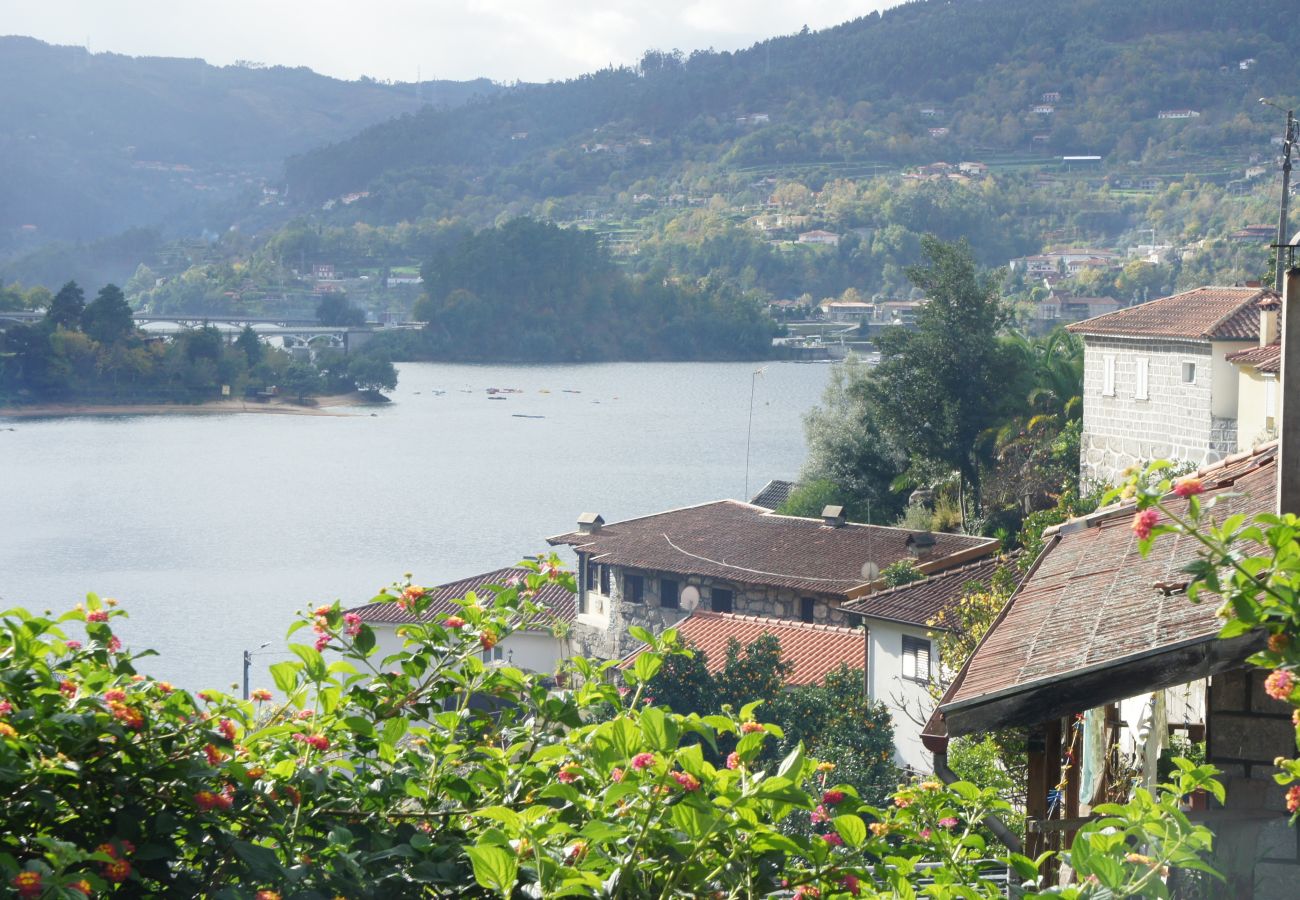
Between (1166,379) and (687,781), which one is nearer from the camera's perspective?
(687,781)

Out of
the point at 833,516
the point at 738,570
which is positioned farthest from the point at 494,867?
the point at 833,516

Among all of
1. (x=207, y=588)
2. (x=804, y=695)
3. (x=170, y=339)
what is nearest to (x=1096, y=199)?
(x=170, y=339)

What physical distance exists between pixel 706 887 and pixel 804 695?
1584 cm

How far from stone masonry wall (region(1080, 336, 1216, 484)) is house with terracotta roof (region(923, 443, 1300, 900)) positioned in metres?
18.7

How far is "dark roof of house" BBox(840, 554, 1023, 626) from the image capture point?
1945 centimetres

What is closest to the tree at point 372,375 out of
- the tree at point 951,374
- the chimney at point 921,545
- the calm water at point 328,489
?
the calm water at point 328,489

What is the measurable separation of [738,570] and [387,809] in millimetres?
24763

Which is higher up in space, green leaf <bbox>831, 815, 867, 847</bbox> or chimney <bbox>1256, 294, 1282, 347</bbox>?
chimney <bbox>1256, 294, 1282, 347</bbox>

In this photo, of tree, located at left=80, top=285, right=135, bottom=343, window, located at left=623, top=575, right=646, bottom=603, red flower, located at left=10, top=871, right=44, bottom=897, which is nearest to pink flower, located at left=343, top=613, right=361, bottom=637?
red flower, located at left=10, top=871, right=44, bottom=897

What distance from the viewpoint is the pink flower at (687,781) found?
2541 millimetres

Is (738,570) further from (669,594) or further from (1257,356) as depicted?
(1257,356)

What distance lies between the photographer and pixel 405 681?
10.6 feet

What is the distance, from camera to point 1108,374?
26.5 metres

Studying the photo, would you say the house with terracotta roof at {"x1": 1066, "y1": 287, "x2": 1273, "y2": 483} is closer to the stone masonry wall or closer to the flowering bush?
the stone masonry wall
